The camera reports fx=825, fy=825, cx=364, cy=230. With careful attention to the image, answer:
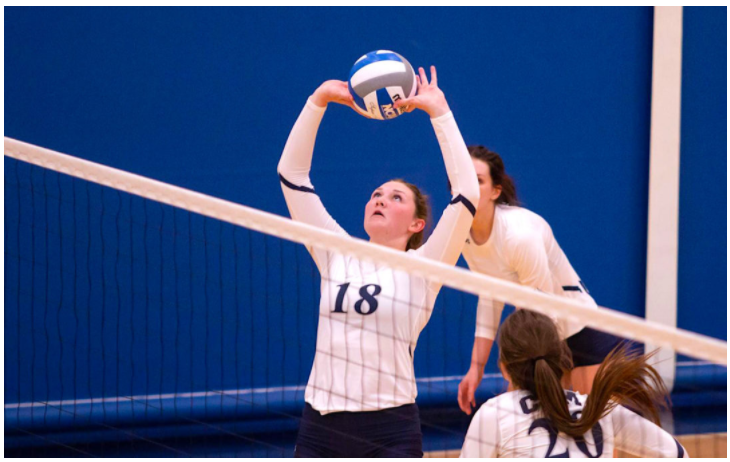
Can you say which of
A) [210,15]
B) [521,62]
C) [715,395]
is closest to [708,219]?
[715,395]

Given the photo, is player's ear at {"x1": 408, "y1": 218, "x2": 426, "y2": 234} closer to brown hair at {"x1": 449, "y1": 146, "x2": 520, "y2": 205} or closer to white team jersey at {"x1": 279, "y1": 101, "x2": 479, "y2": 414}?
white team jersey at {"x1": 279, "y1": 101, "x2": 479, "y2": 414}

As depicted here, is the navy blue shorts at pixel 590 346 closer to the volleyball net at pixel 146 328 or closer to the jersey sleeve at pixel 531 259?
the jersey sleeve at pixel 531 259

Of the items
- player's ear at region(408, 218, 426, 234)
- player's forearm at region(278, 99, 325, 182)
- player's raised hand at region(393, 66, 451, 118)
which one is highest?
player's raised hand at region(393, 66, 451, 118)

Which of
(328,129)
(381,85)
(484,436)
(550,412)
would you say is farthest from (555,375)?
(328,129)

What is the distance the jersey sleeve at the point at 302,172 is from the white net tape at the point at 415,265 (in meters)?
0.47

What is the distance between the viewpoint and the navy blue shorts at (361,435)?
285 centimetres

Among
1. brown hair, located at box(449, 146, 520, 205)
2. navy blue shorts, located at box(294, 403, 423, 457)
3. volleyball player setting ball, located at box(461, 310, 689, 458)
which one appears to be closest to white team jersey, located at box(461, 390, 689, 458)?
volleyball player setting ball, located at box(461, 310, 689, 458)

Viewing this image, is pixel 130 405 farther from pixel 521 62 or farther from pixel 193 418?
pixel 521 62

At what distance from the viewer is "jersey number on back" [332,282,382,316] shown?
2.94 metres

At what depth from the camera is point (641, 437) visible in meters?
2.51

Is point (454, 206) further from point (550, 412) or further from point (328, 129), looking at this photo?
point (328, 129)

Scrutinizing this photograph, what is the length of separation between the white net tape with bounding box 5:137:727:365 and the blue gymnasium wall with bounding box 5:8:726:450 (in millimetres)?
1549

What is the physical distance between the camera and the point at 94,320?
485cm

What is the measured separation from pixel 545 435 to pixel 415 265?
63cm
